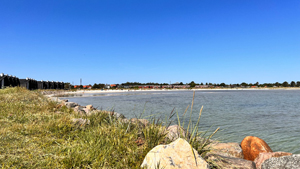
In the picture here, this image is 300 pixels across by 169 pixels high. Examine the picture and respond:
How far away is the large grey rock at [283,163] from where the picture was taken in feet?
14.6

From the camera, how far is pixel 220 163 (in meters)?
4.09

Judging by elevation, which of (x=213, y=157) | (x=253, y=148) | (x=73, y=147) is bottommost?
(x=253, y=148)

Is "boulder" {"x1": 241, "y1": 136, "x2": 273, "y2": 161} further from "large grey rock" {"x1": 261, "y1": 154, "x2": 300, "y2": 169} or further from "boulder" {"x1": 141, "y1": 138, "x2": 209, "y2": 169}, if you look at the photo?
"boulder" {"x1": 141, "y1": 138, "x2": 209, "y2": 169}

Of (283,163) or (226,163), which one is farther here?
(283,163)

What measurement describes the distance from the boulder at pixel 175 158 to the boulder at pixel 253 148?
4349 millimetres

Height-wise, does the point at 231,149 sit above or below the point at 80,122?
below

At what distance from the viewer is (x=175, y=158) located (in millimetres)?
3379

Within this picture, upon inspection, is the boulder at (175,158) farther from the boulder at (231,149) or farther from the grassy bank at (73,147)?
the boulder at (231,149)

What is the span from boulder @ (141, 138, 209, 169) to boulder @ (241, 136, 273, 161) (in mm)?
4349

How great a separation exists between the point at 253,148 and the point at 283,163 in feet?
7.07

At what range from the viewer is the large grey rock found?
4438mm

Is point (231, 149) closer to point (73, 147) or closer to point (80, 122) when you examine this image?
point (73, 147)

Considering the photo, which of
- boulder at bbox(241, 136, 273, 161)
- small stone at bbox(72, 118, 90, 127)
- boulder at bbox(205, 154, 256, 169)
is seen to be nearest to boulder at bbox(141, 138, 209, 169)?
boulder at bbox(205, 154, 256, 169)

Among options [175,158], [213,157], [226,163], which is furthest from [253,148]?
[175,158]
